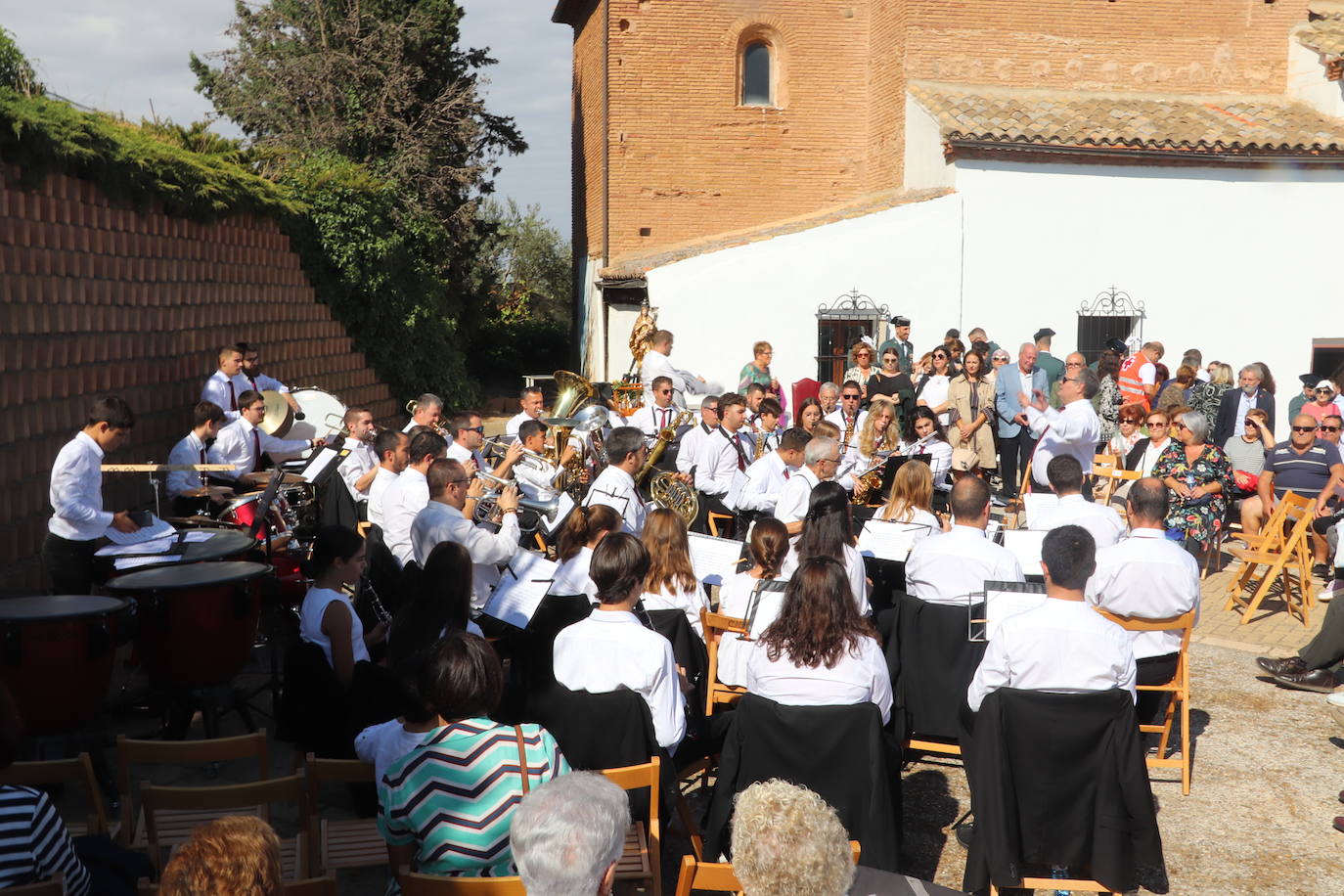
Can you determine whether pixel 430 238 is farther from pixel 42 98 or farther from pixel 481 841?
pixel 481 841

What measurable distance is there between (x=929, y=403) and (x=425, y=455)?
691cm

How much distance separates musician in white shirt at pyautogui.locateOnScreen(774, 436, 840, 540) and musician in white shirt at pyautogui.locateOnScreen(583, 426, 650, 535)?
1245 millimetres

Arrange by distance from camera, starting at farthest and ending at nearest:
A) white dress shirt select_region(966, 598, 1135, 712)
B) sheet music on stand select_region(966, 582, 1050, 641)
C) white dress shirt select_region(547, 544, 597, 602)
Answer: white dress shirt select_region(547, 544, 597, 602) < sheet music on stand select_region(966, 582, 1050, 641) < white dress shirt select_region(966, 598, 1135, 712)

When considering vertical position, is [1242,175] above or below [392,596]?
above

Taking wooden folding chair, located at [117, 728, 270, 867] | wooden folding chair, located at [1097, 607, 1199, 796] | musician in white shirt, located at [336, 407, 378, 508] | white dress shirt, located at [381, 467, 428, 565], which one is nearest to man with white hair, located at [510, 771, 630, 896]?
wooden folding chair, located at [117, 728, 270, 867]

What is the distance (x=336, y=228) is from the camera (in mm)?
15836

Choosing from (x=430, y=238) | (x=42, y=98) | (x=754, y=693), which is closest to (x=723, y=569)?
(x=754, y=693)

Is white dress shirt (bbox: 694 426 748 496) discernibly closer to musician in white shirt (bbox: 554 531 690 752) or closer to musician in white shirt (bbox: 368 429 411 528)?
musician in white shirt (bbox: 368 429 411 528)

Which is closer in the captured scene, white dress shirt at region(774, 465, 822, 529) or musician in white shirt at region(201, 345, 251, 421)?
white dress shirt at region(774, 465, 822, 529)

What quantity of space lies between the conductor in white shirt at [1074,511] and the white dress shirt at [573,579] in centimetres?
280

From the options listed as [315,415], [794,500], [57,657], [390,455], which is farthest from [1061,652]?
[315,415]

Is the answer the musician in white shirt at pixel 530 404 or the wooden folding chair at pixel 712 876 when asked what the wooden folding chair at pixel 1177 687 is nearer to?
the wooden folding chair at pixel 712 876

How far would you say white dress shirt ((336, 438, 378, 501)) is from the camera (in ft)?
27.5

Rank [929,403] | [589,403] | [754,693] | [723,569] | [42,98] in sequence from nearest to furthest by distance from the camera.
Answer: [754,693], [723,569], [42,98], [589,403], [929,403]
